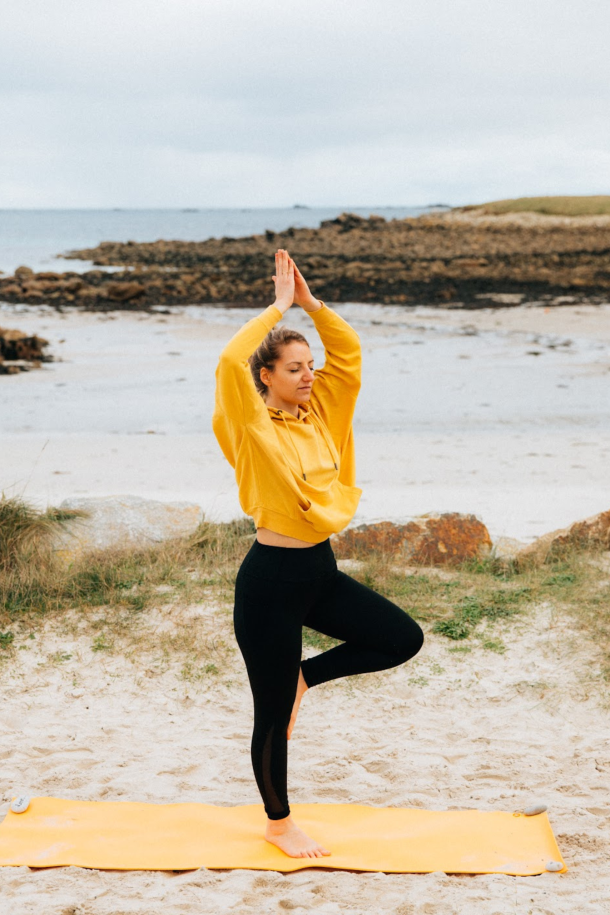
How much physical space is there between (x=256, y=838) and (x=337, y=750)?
0.94 metres

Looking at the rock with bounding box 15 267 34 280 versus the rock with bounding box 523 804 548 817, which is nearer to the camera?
the rock with bounding box 523 804 548 817

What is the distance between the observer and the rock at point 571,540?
657 centimetres

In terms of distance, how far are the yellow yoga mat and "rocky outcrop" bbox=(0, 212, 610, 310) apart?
77.2 feet

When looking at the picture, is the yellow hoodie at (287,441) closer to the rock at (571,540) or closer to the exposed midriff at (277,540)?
the exposed midriff at (277,540)

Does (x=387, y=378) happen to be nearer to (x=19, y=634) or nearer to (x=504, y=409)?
(x=504, y=409)

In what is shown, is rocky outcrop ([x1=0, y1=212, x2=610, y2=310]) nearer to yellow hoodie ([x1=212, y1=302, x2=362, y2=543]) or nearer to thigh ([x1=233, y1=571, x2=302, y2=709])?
yellow hoodie ([x1=212, y1=302, x2=362, y2=543])

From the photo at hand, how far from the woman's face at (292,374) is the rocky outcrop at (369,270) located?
930 inches

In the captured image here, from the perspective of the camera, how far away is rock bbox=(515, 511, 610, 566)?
6.57 meters

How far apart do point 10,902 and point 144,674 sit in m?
2.12

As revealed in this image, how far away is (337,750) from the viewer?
4418 millimetres

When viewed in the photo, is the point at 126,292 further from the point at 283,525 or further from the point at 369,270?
the point at 283,525

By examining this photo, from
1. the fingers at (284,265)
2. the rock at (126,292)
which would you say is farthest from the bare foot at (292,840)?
the rock at (126,292)

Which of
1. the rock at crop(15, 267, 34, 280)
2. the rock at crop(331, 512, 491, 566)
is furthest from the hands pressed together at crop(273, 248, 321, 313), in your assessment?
the rock at crop(15, 267, 34, 280)

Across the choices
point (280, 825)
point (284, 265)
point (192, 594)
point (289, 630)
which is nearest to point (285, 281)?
point (284, 265)
